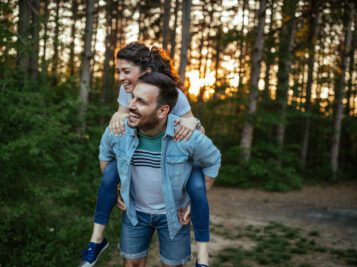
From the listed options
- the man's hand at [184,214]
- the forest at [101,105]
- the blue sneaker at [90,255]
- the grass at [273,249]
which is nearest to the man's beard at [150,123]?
the man's hand at [184,214]

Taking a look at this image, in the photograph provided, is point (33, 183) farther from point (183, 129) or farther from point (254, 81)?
point (254, 81)

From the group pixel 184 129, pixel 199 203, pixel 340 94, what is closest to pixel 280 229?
pixel 199 203

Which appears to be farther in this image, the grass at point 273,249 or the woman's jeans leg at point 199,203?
the grass at point 273,249

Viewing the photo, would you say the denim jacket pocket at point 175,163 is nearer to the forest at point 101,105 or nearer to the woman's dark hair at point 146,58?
the woman's dark hair at point 146,58

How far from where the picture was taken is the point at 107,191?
2480 millimetres

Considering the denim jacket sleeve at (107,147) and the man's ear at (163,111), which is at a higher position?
the man's ear at (163,111)

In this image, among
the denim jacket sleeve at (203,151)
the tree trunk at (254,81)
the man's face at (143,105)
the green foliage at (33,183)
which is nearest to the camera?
the man's face at (143,105)

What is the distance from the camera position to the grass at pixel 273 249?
5.04 meters

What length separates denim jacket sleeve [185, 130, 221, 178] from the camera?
2320mm

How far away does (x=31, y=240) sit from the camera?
15.2ft

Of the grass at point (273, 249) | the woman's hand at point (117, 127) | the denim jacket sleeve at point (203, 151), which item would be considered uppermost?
the woman's hand at point (117, 127)

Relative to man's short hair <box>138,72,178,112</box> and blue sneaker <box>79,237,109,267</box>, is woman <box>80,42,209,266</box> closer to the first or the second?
blue sneaker <box>79,237,109,267</box>

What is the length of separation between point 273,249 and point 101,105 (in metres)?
7.84

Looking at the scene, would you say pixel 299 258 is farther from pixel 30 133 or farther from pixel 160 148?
pixel 30 133
